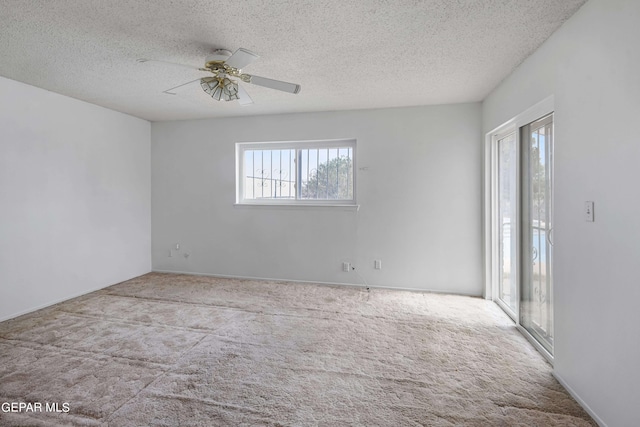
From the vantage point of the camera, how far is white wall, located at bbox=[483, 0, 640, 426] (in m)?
1.49

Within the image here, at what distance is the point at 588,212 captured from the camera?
1.80m

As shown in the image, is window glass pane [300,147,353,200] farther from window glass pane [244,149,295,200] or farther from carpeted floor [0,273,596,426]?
carpeted floor [0,273,596,426]

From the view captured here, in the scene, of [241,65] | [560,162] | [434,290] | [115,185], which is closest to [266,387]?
[241,65]

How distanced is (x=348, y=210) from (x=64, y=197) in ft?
11.3

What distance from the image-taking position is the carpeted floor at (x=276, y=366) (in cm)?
178

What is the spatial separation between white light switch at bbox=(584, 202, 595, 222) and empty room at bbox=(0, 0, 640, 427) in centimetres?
4

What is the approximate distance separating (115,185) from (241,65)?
3.25 metres

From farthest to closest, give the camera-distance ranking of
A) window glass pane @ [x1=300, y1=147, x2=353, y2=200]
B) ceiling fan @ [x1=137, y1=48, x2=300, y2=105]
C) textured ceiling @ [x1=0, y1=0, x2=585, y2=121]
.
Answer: window glass pane @ [x1=300, y1=147, x2=353, y2=200] → ceiling fan @ [x1=137, y1=48, x2=300, y2=105] → textured ceiling @ [x1=0, y1=0, x2=585, y2=121]

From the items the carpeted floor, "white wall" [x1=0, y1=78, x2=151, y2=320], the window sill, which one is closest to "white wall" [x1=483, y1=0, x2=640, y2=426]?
the carpeted floor

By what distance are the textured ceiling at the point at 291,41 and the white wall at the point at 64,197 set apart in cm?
41

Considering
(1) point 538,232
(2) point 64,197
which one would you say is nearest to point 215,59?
(2) point 64,197

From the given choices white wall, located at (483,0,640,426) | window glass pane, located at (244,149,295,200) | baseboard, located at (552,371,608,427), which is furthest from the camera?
window glass pane, located at (244,149,295,200)

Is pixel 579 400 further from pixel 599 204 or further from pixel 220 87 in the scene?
pixel 220 87

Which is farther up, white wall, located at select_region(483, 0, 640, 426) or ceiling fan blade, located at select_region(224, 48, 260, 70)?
ceiling fan blade, located at select_region(224, 48, 260, 70)
